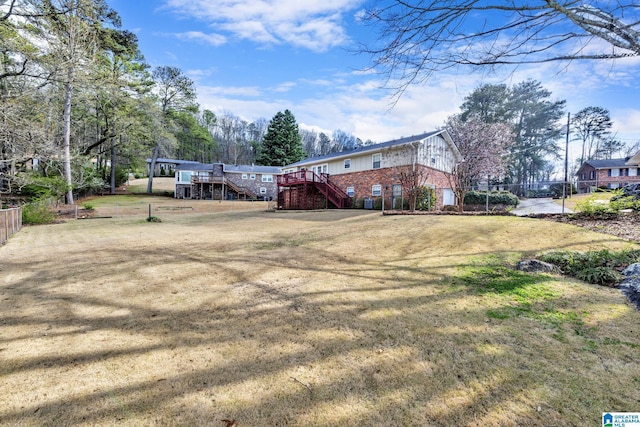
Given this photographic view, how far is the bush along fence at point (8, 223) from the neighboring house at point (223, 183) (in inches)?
981

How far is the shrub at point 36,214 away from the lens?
43.8 ft

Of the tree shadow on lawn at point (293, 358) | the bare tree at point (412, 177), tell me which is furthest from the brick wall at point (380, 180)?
the tree shadow on lawn at point (293, 358)

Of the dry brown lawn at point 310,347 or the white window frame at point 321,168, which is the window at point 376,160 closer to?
the white window frame at point 321,168

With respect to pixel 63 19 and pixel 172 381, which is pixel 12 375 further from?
pixel 63 19

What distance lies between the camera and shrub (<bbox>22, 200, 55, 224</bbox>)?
43.8 ft

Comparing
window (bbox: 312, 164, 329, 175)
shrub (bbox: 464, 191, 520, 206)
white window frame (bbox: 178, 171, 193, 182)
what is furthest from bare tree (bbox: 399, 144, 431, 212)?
white window frame (bbox: 178, 171, 193, 182)

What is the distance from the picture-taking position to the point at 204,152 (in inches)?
2302

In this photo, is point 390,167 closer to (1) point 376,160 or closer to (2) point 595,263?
(1) point 376,160

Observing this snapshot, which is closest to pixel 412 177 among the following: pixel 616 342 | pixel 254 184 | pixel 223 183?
pixel 616 342

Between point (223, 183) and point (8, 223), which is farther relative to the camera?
point (223, 183)

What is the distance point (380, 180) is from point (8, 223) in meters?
19.0

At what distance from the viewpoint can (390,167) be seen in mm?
19859

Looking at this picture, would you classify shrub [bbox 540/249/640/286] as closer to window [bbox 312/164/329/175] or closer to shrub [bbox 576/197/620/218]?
shrub [bbox 576/197/620/218]

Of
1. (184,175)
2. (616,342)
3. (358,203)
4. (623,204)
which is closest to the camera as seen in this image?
(616,342)
